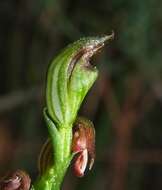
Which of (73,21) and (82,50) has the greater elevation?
(82,50)

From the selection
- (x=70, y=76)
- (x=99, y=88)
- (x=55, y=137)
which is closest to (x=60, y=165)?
(x=55, y=137)

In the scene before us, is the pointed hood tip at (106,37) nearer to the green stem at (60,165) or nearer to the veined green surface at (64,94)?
the veined green surface at (64,94)

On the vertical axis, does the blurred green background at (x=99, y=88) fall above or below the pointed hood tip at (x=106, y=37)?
below

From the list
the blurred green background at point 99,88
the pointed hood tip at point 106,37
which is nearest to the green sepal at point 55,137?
the pointed hood tip at point 106,37

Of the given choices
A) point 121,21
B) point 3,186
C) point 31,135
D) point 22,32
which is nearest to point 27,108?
point 31,135

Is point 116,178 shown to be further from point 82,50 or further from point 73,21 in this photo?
point 82,50

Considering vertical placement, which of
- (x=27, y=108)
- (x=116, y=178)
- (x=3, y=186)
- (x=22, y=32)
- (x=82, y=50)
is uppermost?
(x=82, y=50)
